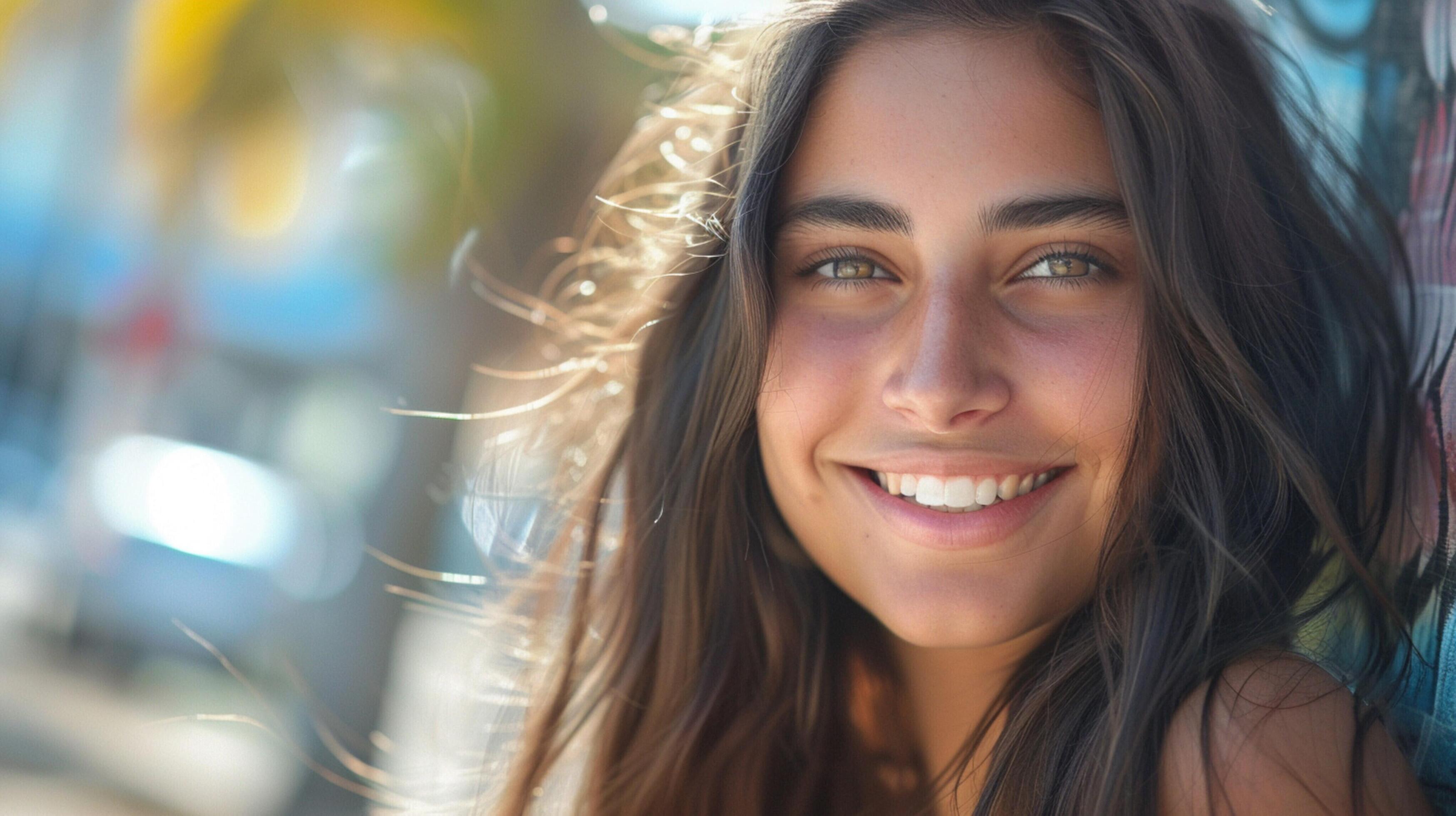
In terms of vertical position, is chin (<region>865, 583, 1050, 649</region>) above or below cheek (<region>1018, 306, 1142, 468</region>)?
below

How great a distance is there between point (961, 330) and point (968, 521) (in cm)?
29

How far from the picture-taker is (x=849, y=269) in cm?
188

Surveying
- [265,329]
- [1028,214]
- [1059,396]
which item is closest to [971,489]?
[1059,396]

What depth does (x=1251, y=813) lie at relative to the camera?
1.45 meters

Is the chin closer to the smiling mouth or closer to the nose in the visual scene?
the smiling mouth

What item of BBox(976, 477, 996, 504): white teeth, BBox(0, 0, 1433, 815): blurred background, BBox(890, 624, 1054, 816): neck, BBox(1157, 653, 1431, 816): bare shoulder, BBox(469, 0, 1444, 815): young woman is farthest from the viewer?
BBox(0, 0, 1433, 815): blurred background

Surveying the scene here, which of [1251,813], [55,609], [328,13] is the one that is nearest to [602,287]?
[1251,813]

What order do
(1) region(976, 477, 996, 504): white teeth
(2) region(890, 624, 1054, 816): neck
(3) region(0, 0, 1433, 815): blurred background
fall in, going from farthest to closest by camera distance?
1. (3) region(0, 0, 1433, 815): blurred background
2. (2) region(890, 624, 1054, 816): neck
3. (1) region(976, 477, 996, 504): white teeth

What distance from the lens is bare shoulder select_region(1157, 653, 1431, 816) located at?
146 centimetres

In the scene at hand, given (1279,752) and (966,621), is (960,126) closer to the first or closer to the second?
(966,621)

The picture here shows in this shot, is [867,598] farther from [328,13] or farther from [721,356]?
[328,13]

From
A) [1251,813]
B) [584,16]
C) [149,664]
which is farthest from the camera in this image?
[149,664]

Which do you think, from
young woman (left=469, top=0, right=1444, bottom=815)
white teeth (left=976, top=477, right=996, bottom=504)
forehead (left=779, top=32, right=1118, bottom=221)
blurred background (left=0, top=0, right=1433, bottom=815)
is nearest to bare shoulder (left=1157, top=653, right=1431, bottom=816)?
young woman (left=469, top=0, right=1444, bottom=815)

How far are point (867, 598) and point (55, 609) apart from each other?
7.04m
